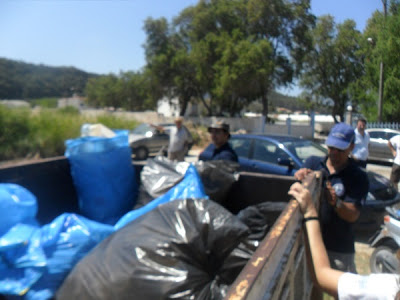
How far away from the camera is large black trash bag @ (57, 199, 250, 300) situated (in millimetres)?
1355

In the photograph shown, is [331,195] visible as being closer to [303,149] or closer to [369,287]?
[369,287]

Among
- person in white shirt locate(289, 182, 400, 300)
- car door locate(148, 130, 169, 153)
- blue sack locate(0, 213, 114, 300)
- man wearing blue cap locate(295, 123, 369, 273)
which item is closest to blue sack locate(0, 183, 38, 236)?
blue sack locate(0, 213, 114, 300)

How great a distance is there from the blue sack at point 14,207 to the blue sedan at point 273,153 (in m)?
3.58

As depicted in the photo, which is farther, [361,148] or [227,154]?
[361,148]

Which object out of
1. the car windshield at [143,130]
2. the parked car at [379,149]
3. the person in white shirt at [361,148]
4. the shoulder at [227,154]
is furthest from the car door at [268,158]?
the car windshield at [143,130]

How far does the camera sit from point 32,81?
32.0 m

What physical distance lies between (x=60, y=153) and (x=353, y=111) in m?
12.9

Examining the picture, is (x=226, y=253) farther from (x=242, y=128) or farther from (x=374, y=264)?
(x=242, y=128)

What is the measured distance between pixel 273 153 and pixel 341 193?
12.0ft

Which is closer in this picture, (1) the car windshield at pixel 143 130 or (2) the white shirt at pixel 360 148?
(2) the white shirt at pixel 360 148

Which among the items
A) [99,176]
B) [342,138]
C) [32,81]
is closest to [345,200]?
[342,138]

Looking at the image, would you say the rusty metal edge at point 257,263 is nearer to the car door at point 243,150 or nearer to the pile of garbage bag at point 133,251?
the pile of garbage bag at point 133,251

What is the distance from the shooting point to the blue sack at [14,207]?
1974 mm

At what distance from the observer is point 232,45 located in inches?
918
